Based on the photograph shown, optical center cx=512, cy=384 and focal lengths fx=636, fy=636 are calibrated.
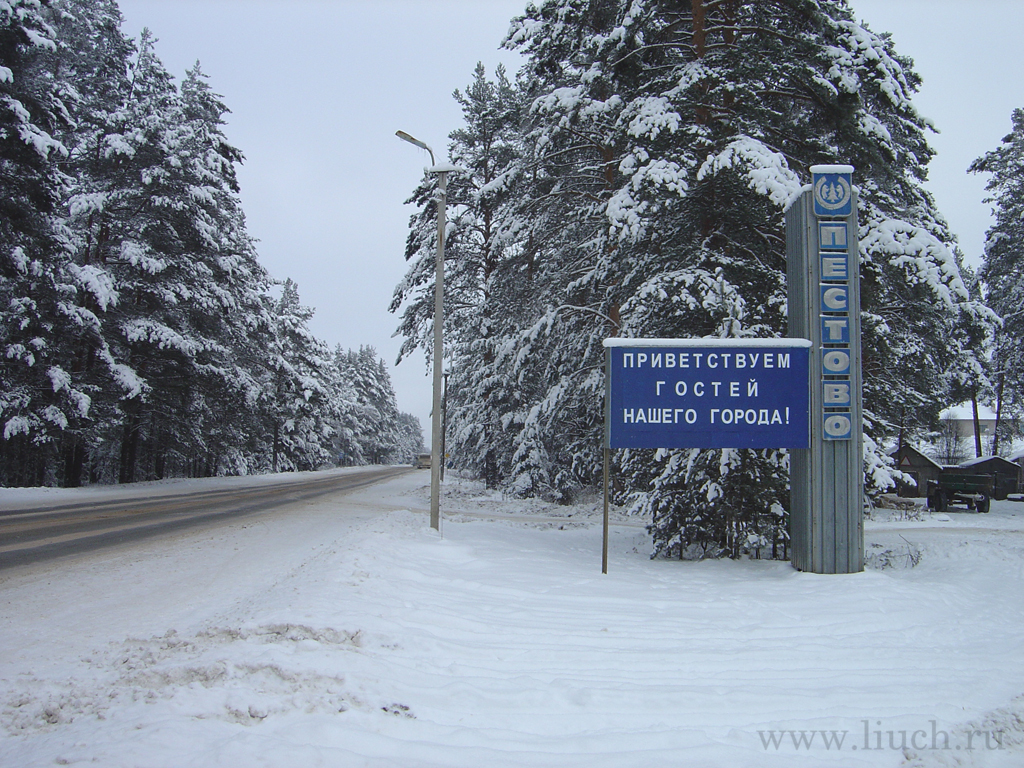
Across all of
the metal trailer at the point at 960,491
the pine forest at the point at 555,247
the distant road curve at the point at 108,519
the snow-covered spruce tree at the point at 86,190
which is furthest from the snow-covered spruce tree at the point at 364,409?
the metal trailer at the point at 960,491

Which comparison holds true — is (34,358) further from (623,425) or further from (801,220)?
(801,220)

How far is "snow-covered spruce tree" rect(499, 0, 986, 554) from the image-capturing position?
31.3 ft

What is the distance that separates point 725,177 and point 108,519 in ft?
46.0

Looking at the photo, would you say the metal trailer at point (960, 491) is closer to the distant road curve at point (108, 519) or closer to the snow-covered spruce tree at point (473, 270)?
the snow-covered spruce tree at point (473, 270)

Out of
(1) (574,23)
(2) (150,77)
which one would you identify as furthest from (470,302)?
(2) (150,77)

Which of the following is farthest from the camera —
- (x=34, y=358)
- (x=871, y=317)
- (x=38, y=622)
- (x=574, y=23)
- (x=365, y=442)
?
(x=365, y=442)

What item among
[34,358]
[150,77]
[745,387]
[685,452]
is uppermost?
[150,77]

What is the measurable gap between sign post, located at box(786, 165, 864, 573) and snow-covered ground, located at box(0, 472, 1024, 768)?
0.64 m

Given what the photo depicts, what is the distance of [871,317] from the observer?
10688mm

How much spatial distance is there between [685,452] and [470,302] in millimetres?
17210

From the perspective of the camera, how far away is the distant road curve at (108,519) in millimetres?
9914

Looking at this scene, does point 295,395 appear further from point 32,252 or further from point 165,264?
point 32,252

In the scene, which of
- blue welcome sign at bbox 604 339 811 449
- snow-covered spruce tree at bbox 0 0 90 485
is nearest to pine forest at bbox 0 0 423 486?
snow-covered spruce tree at bbox 0 0 90 485

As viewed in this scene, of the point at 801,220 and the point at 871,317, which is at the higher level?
the point at 801,220
